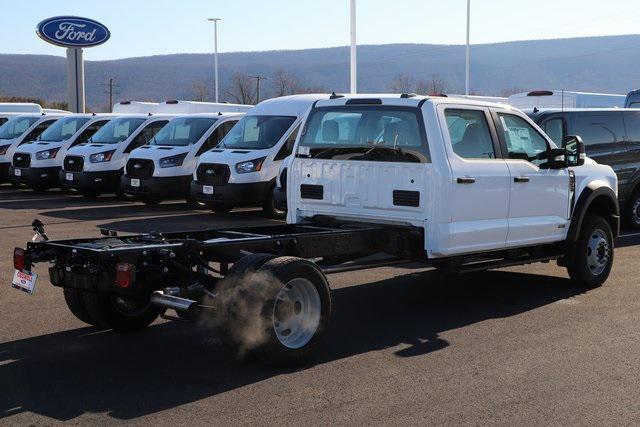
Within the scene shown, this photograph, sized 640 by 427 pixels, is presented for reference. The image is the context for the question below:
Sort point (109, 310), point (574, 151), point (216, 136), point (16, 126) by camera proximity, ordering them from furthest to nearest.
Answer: point (16, 126) < point (216, 136) < point (574, 151) < point (109, 310)

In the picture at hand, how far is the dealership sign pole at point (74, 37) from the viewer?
3488cm

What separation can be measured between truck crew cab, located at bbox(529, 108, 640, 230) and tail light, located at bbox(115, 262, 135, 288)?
8992mm

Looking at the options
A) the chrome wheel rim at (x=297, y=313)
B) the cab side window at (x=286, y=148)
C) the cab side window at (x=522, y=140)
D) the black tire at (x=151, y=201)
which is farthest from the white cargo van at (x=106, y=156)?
the chrome wheel rim at (x=297, y=313)

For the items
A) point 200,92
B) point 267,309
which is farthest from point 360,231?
point 200,92

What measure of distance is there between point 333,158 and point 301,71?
6409 inches

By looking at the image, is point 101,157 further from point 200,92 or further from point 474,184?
point 200,92

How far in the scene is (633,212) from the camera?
1515 cm

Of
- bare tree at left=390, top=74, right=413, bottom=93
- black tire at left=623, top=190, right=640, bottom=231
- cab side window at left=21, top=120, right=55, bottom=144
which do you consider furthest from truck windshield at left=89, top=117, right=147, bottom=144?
bare tree at left=390, top=74, right=413, bottom=93

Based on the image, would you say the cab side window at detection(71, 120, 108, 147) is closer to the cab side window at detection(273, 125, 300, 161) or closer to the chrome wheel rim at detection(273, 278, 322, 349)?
the cab side window at detection(273, 125, 300, 161)

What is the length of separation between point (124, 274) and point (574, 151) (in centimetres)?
519

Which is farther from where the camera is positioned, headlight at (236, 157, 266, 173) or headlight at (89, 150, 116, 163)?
headlight at (89, 150, 116, 163)

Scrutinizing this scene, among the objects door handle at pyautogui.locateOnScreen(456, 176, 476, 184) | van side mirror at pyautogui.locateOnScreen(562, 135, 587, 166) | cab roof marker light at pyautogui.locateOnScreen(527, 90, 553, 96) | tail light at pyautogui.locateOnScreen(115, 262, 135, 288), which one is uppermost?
cab roof marker light at pyautogui.locateOnScreen(527, 90, 553, 96)

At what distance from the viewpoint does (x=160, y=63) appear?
17475cm

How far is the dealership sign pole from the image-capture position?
3488 cm
